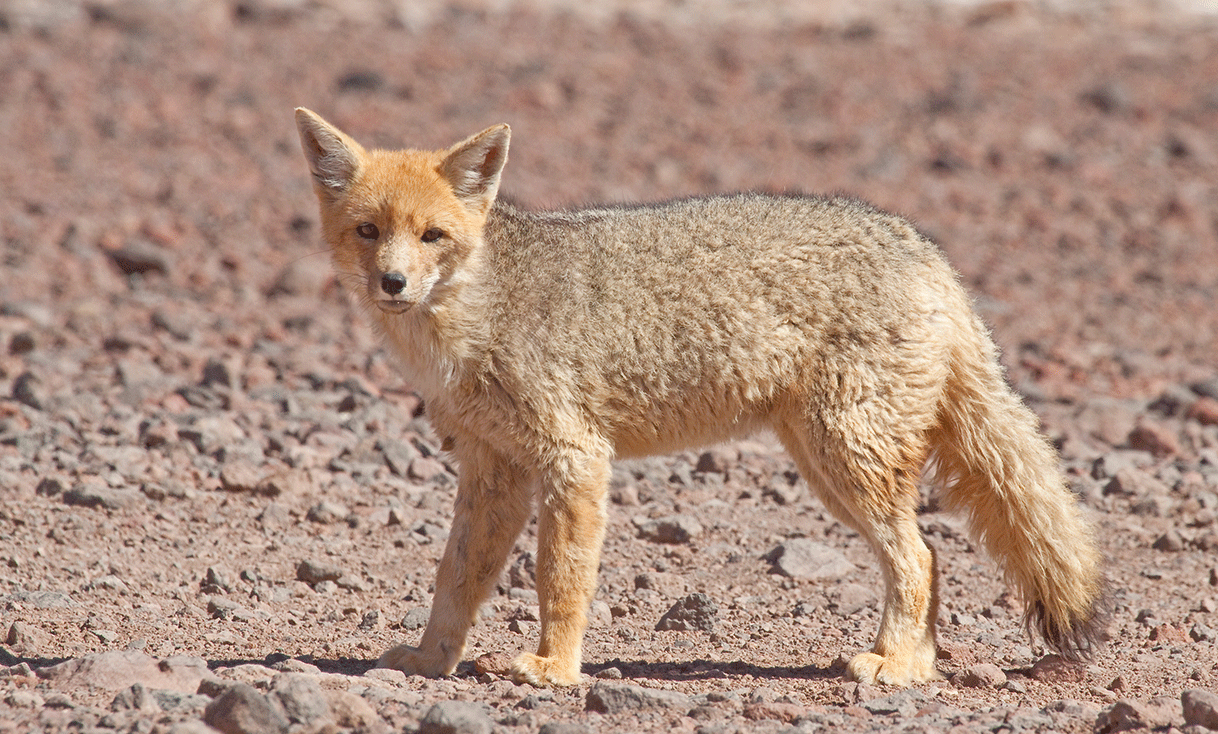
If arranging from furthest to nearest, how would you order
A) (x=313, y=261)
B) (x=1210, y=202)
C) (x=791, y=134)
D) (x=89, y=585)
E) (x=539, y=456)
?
(x=791, y=134)
(x=1210, y=202)
(x=313, y=261)
(x=89, y=585)
(x=539, y=456)

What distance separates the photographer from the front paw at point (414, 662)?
6359 millimetres

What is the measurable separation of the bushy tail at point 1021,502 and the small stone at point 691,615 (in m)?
1.44

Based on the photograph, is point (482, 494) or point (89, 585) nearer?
point (482, 494)

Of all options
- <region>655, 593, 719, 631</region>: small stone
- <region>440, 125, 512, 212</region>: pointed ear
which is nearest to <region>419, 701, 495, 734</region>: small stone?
<region>655, 593, 719, 631</region>: small stone

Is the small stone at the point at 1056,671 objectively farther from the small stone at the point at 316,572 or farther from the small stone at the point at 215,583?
the small stone at the point at 215,583

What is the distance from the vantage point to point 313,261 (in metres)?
13.4

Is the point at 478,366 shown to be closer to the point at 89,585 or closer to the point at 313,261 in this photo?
the point at 89,585

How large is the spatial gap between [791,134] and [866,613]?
1129 cm

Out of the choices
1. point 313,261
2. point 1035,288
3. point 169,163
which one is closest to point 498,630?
point 313,261

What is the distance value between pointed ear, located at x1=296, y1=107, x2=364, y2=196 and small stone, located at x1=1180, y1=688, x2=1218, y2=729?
171 inches

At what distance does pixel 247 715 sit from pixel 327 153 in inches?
110

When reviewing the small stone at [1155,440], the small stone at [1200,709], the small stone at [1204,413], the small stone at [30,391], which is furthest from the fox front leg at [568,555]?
the small stone at [1204,413]

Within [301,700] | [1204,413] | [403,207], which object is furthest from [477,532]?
[1204,413]

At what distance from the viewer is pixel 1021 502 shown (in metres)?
6.61
